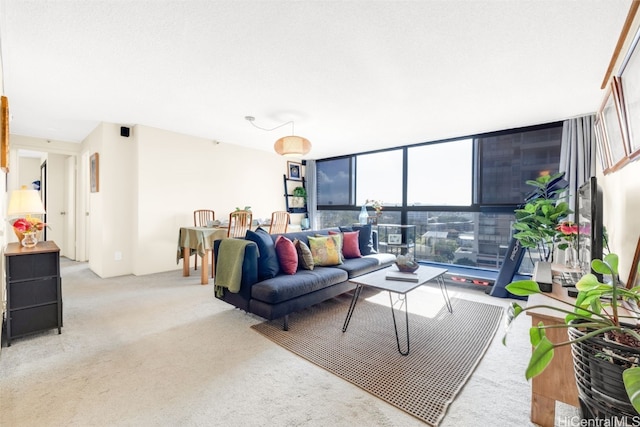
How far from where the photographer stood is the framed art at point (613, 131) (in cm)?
182

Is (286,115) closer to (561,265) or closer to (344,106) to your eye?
(344,106)

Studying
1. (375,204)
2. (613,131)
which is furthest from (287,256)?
(375,204)

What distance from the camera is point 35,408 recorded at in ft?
5.00

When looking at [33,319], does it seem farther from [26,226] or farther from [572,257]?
[572,257]

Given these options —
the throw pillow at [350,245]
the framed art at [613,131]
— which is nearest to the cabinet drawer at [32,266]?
the throw pillow at [350,245]

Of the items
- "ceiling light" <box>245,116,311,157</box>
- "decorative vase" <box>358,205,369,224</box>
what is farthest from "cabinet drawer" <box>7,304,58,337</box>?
"decorative vase" <box>358,205,369,224</box>

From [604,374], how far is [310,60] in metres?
2.50

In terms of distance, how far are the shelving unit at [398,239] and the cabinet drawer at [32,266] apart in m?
4.41

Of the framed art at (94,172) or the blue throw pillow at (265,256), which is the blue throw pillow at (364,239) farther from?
the framed art at (94,172)

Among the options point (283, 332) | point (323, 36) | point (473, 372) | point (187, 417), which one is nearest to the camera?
point (187, 417)

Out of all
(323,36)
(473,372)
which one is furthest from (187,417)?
(323,36)

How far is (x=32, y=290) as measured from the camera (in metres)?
2.30

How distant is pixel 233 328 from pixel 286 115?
2679 millimetres

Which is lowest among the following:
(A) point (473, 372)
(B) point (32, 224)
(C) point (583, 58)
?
(A) point (473, 372)
